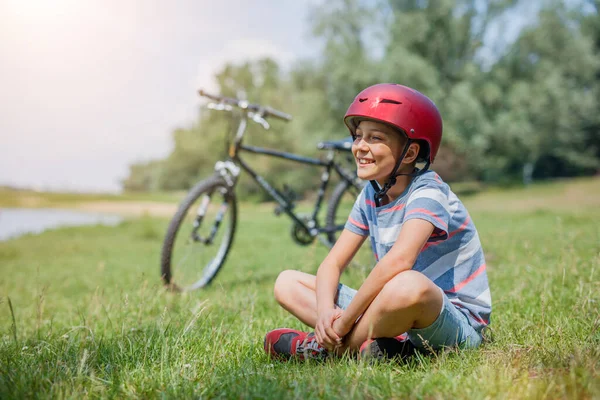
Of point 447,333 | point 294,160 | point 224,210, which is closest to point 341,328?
point 447,333

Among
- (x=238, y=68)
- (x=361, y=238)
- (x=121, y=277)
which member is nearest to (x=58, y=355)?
(x=361, y=238)

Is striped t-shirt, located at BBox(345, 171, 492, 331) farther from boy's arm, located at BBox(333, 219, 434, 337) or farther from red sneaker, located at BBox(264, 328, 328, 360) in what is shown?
red sneaker, located at BBox(264, 328, 328, 360)

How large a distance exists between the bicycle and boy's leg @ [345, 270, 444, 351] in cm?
221

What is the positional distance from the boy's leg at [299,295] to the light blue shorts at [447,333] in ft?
1.78

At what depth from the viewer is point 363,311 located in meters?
2.17

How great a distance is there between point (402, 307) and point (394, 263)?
186mm

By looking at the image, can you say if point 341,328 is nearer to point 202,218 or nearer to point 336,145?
point 202,218

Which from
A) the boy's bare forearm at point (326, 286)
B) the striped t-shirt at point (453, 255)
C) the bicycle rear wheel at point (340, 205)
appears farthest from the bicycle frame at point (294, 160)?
the striped t-shirt at point (453, 255)

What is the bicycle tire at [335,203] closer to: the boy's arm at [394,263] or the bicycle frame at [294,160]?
the bicycle frame at [294,160]

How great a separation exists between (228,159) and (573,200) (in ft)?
64.4

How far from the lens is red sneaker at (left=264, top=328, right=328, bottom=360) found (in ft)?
7.43

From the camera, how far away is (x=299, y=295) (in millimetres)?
2572

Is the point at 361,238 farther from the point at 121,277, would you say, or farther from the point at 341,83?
the point at 341,83

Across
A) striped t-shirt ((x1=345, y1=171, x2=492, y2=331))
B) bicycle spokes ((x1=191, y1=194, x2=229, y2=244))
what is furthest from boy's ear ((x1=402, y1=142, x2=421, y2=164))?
bicycle spokes ((x1=191, y1=194, x2=229, y2=244))
